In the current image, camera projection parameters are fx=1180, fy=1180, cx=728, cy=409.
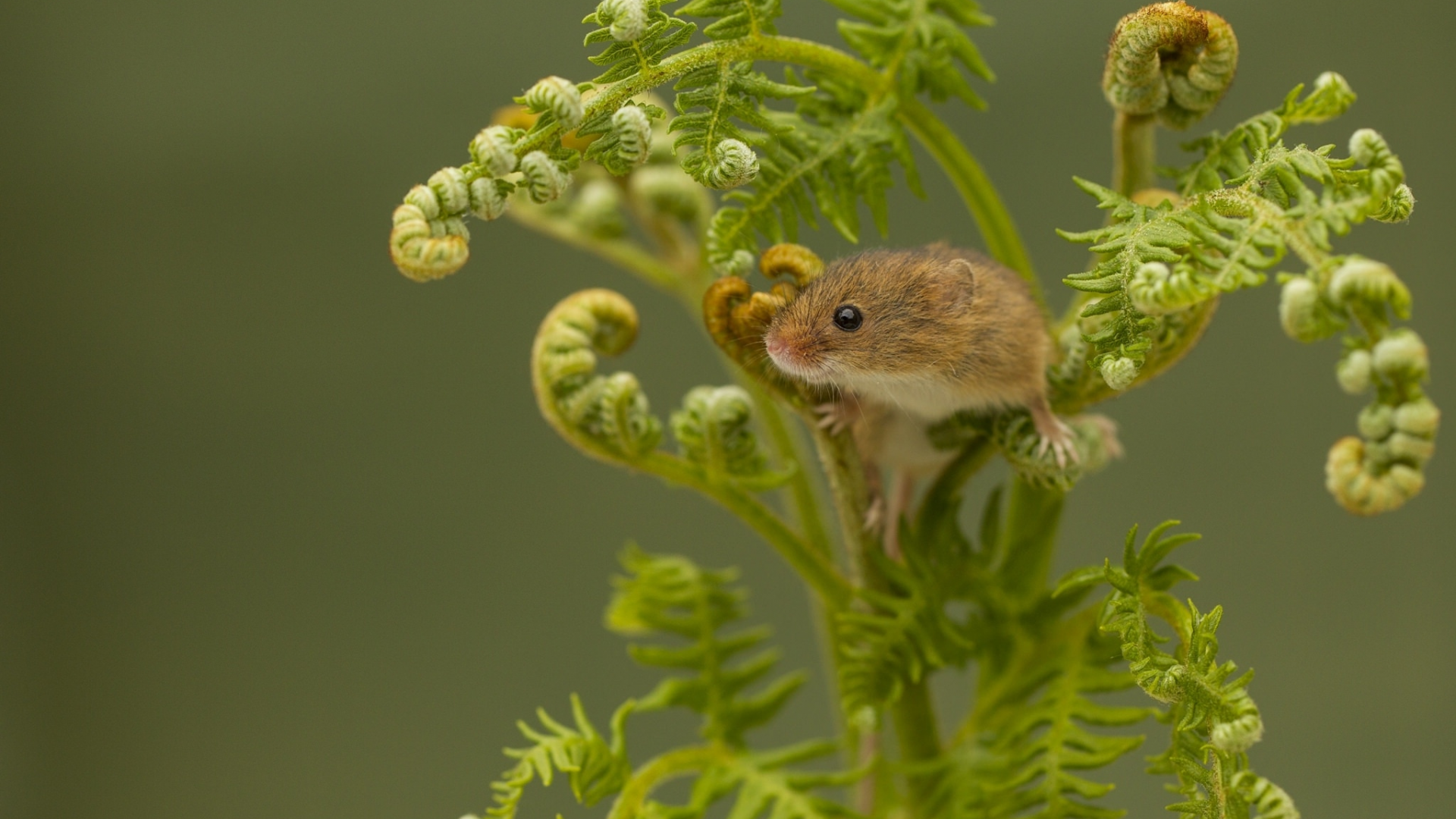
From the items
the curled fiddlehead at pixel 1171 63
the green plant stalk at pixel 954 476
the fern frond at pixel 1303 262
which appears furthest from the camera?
the green plant stalk at pixel 954 476

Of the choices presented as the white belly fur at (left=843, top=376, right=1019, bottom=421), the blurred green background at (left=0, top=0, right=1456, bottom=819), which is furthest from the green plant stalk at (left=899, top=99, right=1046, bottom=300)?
the blurred green background at (left=0, top=0, right=1456, bottom=819)

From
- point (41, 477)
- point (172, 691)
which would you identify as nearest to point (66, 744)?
point (172, 691)

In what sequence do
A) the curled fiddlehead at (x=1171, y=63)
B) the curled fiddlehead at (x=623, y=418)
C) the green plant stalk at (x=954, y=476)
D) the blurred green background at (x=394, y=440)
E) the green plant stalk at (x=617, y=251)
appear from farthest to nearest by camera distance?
1. the blurred green background at (x=394, y=440)
2. the green plant stalk at (x=617, y=251)
3. the green plant stalk at (x=954, y=476)
4. the curled fiddlehead at (x=623, y=418)
5. the curled fiddlehead at (x=1171, y=63)

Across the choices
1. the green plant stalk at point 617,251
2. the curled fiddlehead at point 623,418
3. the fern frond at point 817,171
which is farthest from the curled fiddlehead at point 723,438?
the green plant stalk at point 617,251

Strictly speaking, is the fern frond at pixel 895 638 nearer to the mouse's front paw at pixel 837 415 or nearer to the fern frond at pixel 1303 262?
the mouse's front paw at pixel 837 415

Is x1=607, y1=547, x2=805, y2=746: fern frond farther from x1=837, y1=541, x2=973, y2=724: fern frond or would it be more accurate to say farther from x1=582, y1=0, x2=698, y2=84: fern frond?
x1=582, y1=0, x2=698, y2=84: fern frond

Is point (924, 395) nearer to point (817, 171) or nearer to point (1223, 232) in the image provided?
point (817, 171)

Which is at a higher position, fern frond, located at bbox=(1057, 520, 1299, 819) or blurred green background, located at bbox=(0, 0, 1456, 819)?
blurred green background, located at bbox=(0, 0, 1456, 819)
